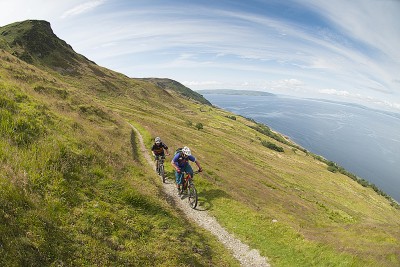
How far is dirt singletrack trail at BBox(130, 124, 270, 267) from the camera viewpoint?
1356 cm

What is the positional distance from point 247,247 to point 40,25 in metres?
149

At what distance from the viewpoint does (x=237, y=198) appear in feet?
68.6

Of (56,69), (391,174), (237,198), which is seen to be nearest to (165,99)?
(56,69)

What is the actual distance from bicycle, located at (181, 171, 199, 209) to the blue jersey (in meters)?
0.77

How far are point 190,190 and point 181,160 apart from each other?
6.83 feet

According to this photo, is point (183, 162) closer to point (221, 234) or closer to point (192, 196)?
point (192, 196)

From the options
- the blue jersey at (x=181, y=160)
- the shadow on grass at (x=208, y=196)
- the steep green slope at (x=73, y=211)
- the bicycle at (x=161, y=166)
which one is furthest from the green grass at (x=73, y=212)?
the bicycle at (x=161, y=166)

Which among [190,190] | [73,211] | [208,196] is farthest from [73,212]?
[208,196]

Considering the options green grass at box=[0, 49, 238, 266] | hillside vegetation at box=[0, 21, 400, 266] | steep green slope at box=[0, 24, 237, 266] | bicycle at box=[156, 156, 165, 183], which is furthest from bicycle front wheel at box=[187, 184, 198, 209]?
bicycle at box=[156, 156, 165, 183]

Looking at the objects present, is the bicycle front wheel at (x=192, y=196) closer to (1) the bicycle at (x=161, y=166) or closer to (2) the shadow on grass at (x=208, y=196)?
(2) the shadow on grass at (x=208, y=196)

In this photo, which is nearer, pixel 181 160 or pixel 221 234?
pixel 221 234

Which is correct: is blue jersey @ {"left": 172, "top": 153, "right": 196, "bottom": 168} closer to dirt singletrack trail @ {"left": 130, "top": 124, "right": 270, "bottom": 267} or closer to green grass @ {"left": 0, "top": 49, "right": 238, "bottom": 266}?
dirt singletrack trail @ {"left": 130, "top": 124, "right": 270, "bottom": 267}

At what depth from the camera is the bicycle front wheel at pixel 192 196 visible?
17.8m

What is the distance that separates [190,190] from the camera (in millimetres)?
18047
